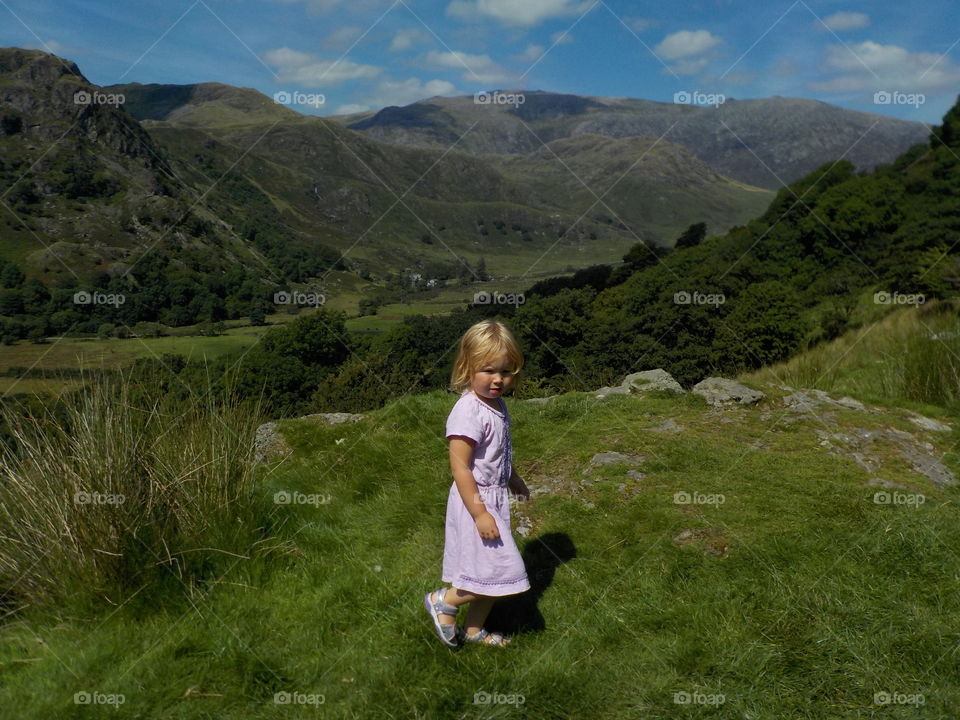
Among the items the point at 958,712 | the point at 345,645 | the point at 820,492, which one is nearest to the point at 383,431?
the point at 345,645

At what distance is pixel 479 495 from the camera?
12.0ft

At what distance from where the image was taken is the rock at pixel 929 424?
286 inches

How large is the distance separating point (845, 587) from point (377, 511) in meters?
3.67

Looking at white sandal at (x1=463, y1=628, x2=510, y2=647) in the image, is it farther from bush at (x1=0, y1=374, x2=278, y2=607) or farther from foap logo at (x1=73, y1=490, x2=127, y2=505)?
foap logo at (x1=73, y1=490, x2=127, y2=505)

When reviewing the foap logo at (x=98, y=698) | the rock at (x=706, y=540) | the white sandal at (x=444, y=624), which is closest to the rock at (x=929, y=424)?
the rock at (x=706, y=540)

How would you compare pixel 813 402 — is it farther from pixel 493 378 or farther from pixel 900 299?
pixel 900 299

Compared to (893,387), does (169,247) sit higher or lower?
higher

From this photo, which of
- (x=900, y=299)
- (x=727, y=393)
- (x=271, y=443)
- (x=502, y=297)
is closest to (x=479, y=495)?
(x=271, y=443)

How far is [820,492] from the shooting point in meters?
5.31

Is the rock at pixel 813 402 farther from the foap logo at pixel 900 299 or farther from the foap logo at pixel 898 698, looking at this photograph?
the foap logo at pixel 900 299

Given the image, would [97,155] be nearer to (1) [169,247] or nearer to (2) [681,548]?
(1) [169,247]

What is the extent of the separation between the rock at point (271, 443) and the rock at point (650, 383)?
4.81 m

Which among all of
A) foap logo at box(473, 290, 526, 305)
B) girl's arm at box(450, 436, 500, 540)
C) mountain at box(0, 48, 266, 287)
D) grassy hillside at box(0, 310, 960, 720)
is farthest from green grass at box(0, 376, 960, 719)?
mountain at box(0, 48, 266, 287)

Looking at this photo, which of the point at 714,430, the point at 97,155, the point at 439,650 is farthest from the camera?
the point at 97,155
